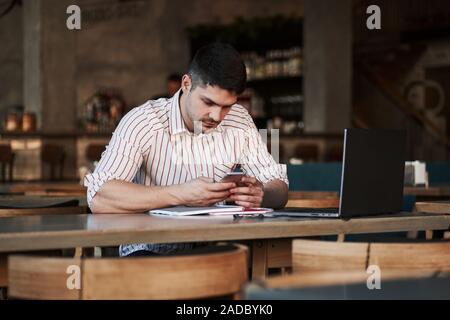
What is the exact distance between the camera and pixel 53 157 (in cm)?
1368

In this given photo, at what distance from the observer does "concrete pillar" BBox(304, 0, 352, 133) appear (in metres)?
14.5

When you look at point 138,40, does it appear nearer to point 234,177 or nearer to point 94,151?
point 94,151

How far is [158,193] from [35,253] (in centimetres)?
64

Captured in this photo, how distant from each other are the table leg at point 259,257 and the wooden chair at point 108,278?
1.10 m

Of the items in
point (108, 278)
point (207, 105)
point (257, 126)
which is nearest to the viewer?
point (108, 278)

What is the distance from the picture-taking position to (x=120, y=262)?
6.33 ft

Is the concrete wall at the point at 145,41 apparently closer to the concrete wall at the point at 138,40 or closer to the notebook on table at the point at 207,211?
the concrete wall at the point at 138,40

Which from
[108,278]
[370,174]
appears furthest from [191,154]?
[108,278]

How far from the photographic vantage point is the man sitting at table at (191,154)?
10.8ft

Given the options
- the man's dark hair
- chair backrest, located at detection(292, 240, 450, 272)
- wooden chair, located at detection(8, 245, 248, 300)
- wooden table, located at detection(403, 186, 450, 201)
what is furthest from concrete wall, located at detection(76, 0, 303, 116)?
wooden chair, located at detection(8, 245, 248, 300)

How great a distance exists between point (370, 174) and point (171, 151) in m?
0.81

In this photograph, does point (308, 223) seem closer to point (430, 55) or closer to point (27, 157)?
point (27, 157)
